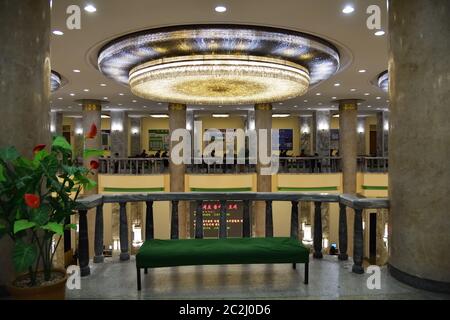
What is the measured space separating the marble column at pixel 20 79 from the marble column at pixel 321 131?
1837cm

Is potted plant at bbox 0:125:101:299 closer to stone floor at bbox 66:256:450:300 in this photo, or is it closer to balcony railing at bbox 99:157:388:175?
stone floor at bbox 66:256:450:300

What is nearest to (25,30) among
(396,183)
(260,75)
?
Result: (396,183)

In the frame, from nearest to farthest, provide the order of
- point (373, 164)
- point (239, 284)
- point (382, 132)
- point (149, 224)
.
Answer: point (239, 284)
point (149, 224)
point (373, 164)
point (382, 132)

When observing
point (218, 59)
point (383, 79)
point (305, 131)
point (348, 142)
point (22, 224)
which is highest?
point (383, 79)

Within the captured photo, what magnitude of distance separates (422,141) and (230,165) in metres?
11.8

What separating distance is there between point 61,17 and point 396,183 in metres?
4.98

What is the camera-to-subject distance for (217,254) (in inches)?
137

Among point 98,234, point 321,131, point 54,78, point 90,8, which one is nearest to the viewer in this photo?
point 98,234

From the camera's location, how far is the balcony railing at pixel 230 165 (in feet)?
49.6

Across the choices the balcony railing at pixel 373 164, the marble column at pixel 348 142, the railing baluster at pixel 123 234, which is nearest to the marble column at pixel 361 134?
the balcony railing at pixel 373 164

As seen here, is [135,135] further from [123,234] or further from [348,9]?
[123,234]

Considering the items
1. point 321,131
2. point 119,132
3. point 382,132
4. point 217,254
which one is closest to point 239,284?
point 217,254

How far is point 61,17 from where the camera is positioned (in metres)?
5.77

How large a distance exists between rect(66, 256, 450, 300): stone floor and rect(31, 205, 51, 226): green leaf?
86 centimetres
